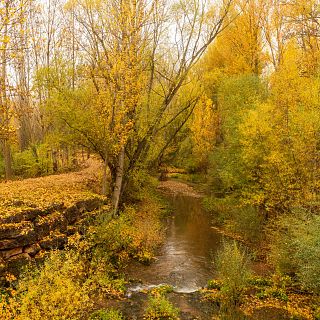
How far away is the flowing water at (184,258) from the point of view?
10.9m

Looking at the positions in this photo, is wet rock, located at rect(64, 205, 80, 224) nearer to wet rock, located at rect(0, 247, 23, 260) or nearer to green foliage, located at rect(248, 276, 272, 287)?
wet rock, located at rect(0, 247, 23, 260)

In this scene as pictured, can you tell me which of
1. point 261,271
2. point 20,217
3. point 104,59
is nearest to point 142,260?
point 261,271

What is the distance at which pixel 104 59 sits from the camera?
14.5 meters

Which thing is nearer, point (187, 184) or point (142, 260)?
point (142, 260)

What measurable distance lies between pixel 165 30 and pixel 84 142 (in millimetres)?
7272

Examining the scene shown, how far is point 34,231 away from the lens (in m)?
8.94

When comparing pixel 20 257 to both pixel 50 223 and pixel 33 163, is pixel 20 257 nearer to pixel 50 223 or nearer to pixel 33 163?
pixel 50 223

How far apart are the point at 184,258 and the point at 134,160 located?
5.23m

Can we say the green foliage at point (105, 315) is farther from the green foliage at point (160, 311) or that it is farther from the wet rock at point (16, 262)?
the wet rock at point (16, 262)

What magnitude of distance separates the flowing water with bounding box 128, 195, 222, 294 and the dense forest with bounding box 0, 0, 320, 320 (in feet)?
2.21

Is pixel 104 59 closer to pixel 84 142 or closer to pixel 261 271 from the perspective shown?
pixel 84 142

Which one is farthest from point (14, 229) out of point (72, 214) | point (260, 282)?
point (260, 282)

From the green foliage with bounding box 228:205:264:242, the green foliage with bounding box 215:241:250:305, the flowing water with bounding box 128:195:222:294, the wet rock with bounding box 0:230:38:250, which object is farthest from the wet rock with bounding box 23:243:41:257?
the green foliage with bounding box 228:205:264:242

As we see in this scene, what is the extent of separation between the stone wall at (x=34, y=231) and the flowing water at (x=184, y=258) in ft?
9.09
